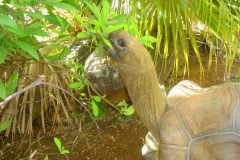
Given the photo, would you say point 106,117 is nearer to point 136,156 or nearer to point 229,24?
point 136,156

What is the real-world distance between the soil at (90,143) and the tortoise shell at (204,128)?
1070 mm

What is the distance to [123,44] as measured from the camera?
1.57 meters

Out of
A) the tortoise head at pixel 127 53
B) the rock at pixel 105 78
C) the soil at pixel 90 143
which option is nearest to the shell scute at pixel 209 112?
the tortoise head at pixel 127 53

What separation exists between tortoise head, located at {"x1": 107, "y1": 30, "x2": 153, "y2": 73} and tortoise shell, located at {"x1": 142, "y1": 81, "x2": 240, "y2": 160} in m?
0.36

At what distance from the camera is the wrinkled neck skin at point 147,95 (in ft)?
5.75

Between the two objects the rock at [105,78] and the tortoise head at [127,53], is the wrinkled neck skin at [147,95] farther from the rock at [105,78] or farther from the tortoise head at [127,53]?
the rock at [105,78]

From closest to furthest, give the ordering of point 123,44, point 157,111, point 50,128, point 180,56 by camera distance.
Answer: point 123,44, point 157,111, point 50,128, point 180,56

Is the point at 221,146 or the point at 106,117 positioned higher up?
the point at 221,146

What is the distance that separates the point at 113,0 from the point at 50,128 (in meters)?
1.30

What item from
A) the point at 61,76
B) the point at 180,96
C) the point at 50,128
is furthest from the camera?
the point at 50,128

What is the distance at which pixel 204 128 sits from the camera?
181 centimetres

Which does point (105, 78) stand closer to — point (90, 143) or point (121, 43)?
point (90, 143)

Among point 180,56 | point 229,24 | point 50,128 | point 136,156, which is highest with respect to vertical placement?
point 229,24

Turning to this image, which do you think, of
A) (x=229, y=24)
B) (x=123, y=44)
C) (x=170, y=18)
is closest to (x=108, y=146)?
(x=170, y=18)
